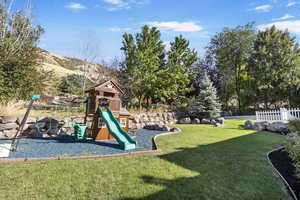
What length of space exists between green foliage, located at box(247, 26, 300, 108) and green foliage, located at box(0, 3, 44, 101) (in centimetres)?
2207

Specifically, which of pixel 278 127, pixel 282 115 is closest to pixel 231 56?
pixel 282 115

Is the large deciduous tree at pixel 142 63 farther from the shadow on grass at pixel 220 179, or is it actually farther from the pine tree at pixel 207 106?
the shadow on grass at pixel 220 179

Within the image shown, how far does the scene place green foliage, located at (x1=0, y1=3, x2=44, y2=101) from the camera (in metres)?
7.71

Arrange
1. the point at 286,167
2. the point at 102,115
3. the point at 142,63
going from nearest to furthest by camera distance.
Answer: the point at 286,167 < the point at 102,115 < the point at 142,63

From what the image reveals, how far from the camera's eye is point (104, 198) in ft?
7.90

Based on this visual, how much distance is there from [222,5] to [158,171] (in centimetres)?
965

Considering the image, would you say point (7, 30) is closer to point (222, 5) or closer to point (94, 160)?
point (94, 160)

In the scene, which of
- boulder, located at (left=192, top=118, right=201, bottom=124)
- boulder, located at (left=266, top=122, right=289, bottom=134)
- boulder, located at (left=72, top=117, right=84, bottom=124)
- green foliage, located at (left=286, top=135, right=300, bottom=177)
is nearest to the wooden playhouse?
boulder, located at (left=72, top=117, right=84, bottom=124)

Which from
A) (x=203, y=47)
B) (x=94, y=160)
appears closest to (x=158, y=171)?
(x=94, y=160)

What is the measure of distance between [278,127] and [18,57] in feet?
45.2

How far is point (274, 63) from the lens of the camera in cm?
1903

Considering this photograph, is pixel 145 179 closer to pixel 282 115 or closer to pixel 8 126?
pixel 8 126

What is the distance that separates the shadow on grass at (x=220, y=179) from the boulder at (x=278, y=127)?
479 cm

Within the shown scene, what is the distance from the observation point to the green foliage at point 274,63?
60.5ft
